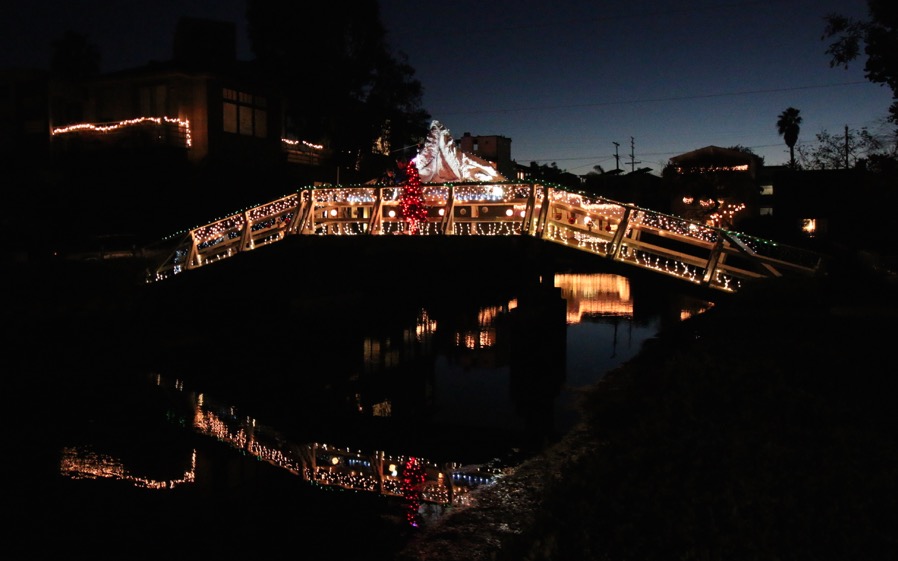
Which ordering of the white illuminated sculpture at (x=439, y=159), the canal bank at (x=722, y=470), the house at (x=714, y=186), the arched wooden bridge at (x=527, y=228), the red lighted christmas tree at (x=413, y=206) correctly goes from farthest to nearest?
1. the house at (x=714, y=186)
2. the white illuminated sculpture at (x=439, y=159)
3. the red lighted christmas tree at (x=413, y=206)
4. the arched wooden bridge at (x=527, y=228)
5. the canal bank at (x=722, y=470)

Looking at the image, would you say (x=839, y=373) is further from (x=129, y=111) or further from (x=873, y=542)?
(x=129, y=111)

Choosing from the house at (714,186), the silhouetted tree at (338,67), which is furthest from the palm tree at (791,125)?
the silhouetted tree at (338,67)

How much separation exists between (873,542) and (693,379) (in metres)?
4.85

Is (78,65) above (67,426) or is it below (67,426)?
above

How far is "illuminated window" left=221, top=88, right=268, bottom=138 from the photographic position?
35062mm

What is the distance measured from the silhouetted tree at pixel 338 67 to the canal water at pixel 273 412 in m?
16.6

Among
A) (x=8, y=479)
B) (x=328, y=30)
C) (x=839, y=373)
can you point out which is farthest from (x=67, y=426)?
(x=328, y=30)

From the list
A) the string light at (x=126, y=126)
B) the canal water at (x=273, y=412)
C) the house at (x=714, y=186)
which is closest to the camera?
the canal water at (x=273, y=412)

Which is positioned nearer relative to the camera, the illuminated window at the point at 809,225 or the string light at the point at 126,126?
the string light at the point at 126,126

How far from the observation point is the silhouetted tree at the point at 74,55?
168ft

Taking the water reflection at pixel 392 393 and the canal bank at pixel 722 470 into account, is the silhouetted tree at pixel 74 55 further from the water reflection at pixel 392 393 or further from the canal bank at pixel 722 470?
the canal bank at pixel 722 470

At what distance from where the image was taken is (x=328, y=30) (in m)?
38.2

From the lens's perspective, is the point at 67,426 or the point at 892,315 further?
the point at 892,315

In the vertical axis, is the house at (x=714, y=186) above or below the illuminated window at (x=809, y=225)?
above
